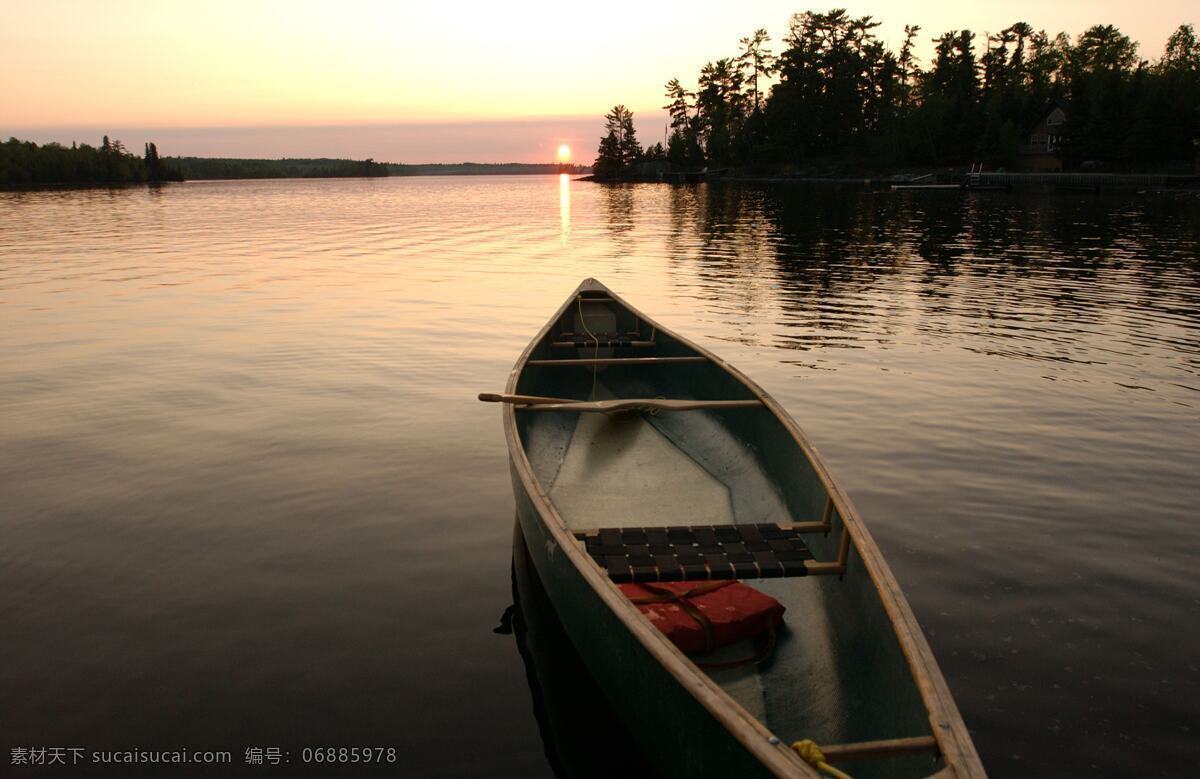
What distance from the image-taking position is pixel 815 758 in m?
3.31

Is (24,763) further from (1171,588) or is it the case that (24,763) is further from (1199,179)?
(1199,179)

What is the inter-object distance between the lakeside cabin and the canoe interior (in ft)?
323

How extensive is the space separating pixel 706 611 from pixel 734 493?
9.30 ft

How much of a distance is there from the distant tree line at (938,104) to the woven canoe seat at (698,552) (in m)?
93.9

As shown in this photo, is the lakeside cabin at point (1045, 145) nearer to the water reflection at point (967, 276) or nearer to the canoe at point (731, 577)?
the water reflection at point (967, 276)

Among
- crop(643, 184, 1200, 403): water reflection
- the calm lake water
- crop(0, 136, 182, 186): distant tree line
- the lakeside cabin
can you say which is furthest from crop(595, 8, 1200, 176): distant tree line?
crop(0, 136, 182, 186): distant tree line

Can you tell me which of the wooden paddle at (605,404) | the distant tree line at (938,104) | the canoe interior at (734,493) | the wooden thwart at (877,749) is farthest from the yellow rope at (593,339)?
the distant tree line at (938,104)

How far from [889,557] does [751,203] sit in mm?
72440

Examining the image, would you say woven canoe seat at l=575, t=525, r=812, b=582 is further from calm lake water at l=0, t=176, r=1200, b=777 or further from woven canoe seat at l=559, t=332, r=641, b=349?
woven canoe seat at l=559, t=332, r=641, b=349

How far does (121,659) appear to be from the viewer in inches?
244

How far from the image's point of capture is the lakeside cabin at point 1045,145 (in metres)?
92.9

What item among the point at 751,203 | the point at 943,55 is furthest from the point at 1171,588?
the point at 943,55

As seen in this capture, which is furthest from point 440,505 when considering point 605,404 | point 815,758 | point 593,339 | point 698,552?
point 815,758

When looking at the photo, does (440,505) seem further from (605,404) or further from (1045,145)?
(1045,145)
